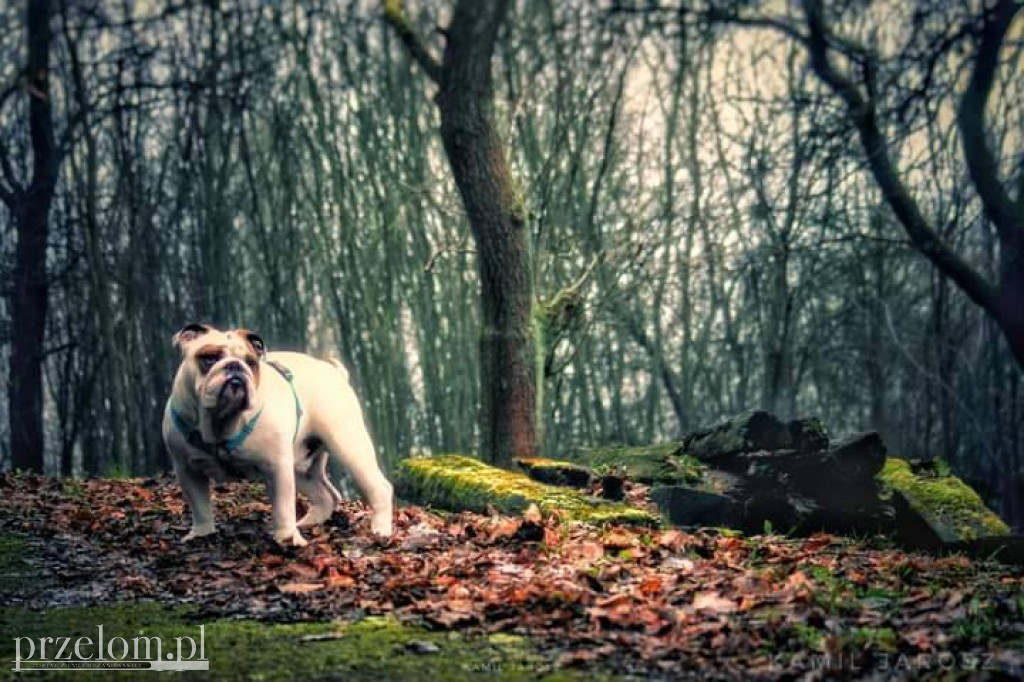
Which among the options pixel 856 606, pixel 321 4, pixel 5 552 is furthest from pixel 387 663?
pixel 321 4

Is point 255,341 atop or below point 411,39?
below

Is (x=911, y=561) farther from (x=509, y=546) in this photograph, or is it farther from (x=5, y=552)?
(x=5, y=552)

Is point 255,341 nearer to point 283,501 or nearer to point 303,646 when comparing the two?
point 283,501

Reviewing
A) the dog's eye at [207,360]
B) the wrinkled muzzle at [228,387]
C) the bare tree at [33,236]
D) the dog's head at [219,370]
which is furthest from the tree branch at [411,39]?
the bare tree at [33,236]

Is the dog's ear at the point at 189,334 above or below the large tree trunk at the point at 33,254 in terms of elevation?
below

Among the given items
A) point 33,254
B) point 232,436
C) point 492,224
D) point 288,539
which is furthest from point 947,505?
point 33,254

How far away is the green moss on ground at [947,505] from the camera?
25.2 feet

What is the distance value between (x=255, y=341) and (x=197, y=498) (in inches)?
38.4

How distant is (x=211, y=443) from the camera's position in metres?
5.39

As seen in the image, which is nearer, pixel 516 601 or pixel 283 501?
pixel 516 601

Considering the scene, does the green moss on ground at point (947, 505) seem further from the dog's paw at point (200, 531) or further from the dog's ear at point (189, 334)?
the dog's ear at point (189, 334)

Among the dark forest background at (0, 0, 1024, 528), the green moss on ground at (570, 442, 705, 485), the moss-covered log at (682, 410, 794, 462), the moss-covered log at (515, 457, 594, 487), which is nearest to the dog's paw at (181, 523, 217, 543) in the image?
the moss-covered log at (515, 457, 594, 487)

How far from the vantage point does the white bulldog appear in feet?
17.3

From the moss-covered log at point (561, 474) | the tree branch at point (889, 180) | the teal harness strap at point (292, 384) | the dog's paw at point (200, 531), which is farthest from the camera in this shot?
the tree branch at point (889, 180)
